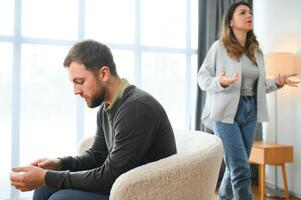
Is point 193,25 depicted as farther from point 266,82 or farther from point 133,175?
point 133,175

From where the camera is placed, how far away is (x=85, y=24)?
10.9 ft

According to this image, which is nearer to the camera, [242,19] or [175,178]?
Result: [175,178]

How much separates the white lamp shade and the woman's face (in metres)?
0.87

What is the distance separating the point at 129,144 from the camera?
124cm

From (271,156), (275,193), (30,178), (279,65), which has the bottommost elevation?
(275,193)

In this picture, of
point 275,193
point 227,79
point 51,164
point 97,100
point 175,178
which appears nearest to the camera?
point 175,178

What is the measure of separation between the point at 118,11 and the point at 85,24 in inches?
14.5

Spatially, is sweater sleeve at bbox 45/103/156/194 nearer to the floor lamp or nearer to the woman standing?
the woman standing

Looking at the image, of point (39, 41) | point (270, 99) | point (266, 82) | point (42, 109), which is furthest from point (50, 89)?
point (270, 99)

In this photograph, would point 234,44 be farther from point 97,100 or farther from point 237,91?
point 97,100

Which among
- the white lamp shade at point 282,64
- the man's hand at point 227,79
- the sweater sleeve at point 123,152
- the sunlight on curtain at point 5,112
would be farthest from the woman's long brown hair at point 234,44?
the sunlight on curtain at point 5,112

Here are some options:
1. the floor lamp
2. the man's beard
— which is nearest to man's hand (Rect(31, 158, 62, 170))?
the man's beard

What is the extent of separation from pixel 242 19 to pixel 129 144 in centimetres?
150

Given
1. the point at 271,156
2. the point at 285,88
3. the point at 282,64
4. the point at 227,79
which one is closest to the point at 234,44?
the point at 227,79
